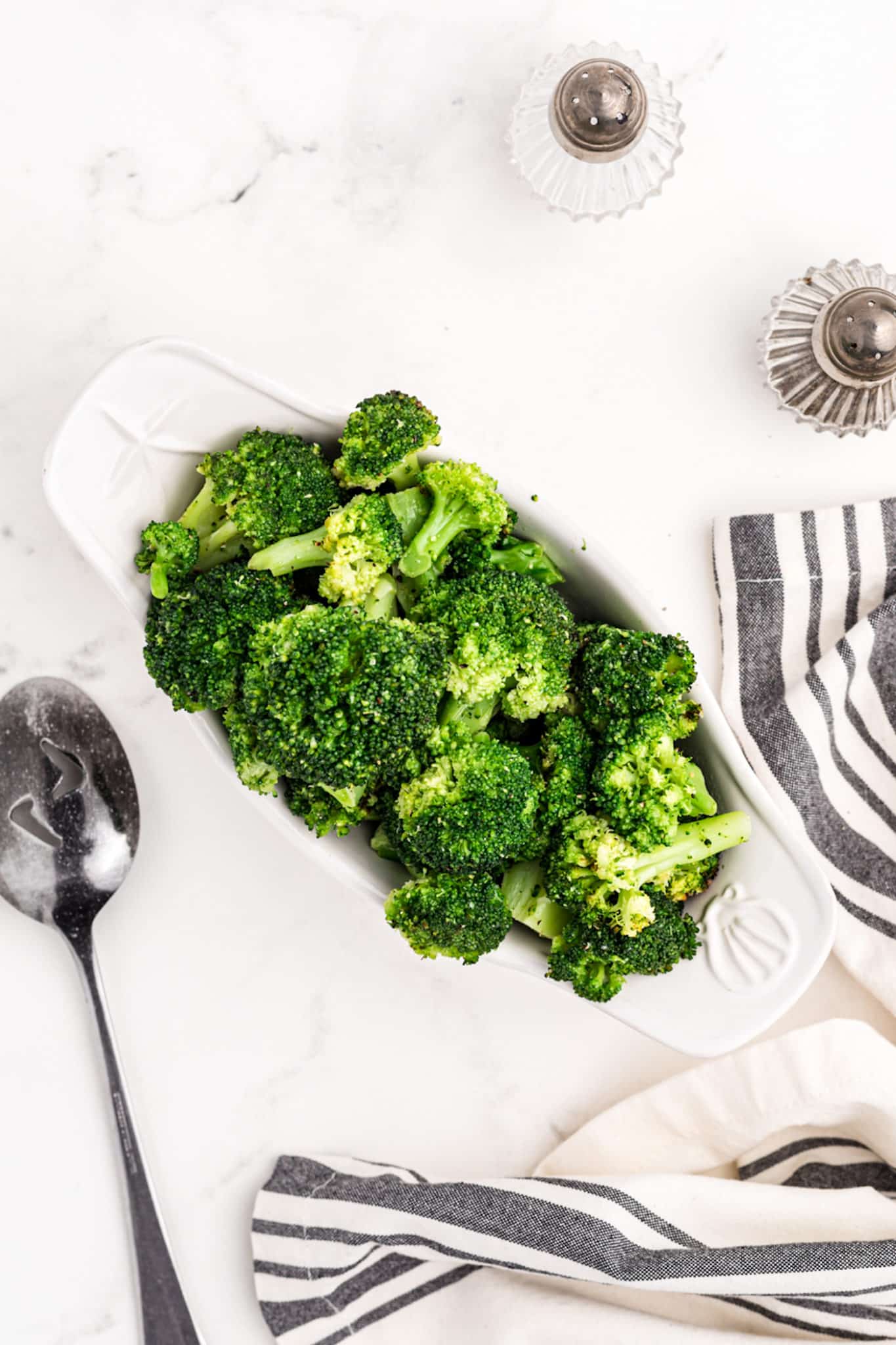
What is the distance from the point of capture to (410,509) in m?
1.69

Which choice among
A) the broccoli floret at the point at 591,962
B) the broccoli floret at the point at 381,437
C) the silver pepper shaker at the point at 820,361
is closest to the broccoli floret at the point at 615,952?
the broccoli floret at the point at 591,962

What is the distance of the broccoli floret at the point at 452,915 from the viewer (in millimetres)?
1617

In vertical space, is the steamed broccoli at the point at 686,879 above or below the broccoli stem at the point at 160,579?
above

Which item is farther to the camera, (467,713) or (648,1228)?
(648,1228)

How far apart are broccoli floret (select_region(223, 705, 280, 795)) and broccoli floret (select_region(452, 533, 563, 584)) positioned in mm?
382

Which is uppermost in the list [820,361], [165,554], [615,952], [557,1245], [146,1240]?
[820,361]

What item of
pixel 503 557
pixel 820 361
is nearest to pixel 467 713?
pixel 503 557

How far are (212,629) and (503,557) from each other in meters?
0.44

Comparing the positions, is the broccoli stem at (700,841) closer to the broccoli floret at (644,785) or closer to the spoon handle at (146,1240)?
the broccoli floret at (644,785)

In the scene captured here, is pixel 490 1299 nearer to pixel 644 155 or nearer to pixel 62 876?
pixel 62 876

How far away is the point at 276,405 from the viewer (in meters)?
1.73

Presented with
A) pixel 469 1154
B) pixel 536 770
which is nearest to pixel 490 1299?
pixel 469 1154

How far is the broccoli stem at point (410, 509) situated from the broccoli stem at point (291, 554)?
0.11m

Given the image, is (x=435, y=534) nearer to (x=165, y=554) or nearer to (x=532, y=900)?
(x=165, y=554)
